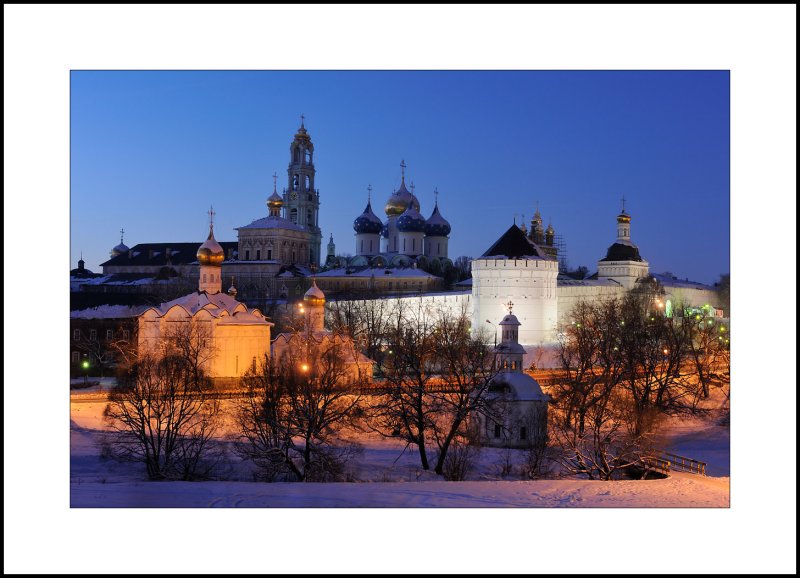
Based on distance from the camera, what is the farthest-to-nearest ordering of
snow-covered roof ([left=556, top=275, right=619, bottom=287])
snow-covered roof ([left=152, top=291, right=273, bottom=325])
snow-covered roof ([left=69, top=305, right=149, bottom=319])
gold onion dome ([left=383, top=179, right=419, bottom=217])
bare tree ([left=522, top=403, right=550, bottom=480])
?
gold onion dome ([left=383, top=179, right=419, bottom=217])
snow-covered roof ([left=556, top=275, right=619, bottom=287])
snow-covered roof ([left=69, top=305, right=149, bottom=319])
snow-covered roof ([left=152, top=291, right=273, bottom=325])
bare tree ([left=522, top=403, right=550, bottom=480])

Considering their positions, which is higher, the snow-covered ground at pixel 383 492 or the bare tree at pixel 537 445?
the snow-covered ground at pixel 383 492

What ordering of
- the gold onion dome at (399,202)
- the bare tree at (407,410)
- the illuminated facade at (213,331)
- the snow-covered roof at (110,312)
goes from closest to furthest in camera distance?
the bare tree at (407,410), the illuminated facade at (213,331), the snow-covered roof at (110,312), the gold onion dome at (399,202)

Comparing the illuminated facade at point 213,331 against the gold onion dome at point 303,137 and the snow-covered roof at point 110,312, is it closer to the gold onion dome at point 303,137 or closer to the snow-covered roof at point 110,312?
the snow-covered roof at point 110,312

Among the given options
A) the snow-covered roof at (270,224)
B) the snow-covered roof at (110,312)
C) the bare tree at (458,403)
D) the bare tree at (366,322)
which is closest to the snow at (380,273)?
the snow-covered roof at (270,224)

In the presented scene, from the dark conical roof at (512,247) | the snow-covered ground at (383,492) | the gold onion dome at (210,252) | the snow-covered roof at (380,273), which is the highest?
Answer: the dark conical roof at (512,247)

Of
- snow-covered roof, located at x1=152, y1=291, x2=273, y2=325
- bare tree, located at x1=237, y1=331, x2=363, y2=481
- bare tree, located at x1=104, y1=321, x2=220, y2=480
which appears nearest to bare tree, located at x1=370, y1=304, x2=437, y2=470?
bare tree, located at x1=237, y1=331, x2=363, y2=481

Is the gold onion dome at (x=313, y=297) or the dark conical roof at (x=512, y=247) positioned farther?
the dark conical roof at (x=512, y=247)

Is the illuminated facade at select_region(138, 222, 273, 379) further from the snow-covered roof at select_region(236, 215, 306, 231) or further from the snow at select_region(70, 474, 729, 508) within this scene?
the snow-covered roof at select_region(236, 215, 306, 231)

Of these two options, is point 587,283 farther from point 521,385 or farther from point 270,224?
point 521,385
